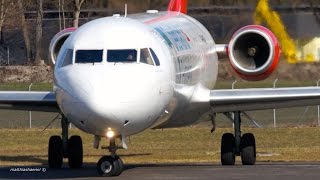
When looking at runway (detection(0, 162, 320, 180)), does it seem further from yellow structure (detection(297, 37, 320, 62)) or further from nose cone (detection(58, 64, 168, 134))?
yellow structure (detection(297, 37, 320, 62))

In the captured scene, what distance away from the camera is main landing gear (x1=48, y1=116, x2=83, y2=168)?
25.0m

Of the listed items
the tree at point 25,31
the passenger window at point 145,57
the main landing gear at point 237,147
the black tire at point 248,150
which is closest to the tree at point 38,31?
the tree at point 25,31

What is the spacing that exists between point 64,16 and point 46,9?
2732mm

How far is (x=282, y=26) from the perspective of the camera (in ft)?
115

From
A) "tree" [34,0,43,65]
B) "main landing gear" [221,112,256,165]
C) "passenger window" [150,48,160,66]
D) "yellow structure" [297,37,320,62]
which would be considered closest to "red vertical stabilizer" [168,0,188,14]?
"main landing gear" [221,112,256,165]

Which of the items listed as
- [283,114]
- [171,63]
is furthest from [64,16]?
[171,63]

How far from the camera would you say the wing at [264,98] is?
79.8 ft

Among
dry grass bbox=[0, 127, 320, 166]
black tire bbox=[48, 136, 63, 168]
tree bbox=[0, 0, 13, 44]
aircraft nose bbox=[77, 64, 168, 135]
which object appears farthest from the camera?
tree bbox=[0, 0, 13, 44]

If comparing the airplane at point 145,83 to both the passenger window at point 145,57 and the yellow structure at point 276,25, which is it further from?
the yellow structure at point 276,25

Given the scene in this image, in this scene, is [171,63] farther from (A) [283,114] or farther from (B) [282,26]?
(A) [283,114]

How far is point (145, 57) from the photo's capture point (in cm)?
2084

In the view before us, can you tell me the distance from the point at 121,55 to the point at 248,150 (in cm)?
586

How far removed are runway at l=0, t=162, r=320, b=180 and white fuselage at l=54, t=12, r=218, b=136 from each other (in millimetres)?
929

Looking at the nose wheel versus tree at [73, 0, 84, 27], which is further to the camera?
tree at [73, 0, 84, 27]
